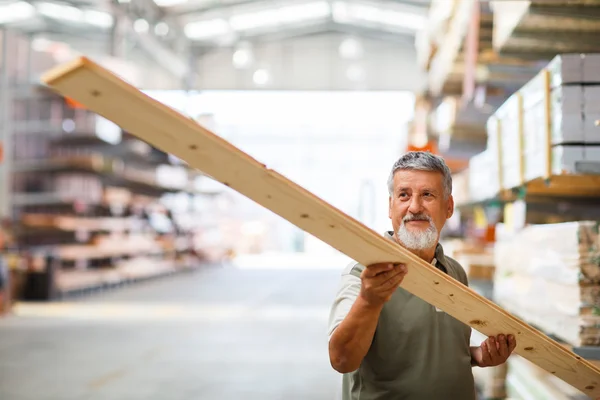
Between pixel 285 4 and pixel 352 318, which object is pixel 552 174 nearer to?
pixel 352 318

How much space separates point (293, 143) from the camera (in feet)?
104

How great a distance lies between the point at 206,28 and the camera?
857 inches

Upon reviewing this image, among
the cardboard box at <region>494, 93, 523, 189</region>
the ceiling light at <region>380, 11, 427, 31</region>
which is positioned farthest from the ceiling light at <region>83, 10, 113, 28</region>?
the cardboard box at <region>494, 93, 523, 189</region>

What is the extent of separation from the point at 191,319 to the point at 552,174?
23.5ft

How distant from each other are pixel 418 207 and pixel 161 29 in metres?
19.5

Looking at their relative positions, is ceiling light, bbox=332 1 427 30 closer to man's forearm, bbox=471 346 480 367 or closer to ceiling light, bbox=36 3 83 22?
ceiling light, bbox=36 3 83 22

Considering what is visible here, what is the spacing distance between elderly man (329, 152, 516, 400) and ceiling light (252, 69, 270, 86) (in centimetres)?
2200

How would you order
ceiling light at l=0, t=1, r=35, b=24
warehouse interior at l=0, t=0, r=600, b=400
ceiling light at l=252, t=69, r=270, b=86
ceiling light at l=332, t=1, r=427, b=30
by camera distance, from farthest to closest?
ceiling light at l=252, t=69, r=270, b=86 → ceiling light at l=332, t=1, r=427, b=30 → ceiling light at l=0, t=1, r=35, b=24 → warehouse interior at l=0, t=0, r=600, b=400

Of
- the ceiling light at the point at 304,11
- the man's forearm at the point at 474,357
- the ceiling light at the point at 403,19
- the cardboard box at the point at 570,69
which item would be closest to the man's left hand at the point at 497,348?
the man's forearm at the point at 474,357

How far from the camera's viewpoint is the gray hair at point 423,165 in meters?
1.74

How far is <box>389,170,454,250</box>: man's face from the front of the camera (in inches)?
66.8

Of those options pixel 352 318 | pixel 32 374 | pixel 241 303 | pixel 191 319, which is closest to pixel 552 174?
pixel 352 318

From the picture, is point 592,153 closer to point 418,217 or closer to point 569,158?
point 569,158

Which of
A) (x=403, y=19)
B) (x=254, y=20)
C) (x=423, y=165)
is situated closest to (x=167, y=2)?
(x=254, y=20)
